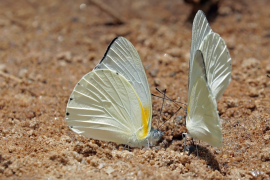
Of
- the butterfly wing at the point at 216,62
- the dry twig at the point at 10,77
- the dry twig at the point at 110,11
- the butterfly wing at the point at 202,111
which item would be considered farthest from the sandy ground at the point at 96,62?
the butterfly wing at the point at 216,62

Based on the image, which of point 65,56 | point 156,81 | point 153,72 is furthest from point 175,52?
point 65,56

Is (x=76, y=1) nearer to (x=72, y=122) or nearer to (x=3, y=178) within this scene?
(x=72, y=122)

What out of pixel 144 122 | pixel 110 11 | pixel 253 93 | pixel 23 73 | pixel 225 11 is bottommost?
pixel 144 122

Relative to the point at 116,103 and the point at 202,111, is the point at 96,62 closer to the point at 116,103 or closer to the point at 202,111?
the point at 116,103

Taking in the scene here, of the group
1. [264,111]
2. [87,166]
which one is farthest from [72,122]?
[264,111]

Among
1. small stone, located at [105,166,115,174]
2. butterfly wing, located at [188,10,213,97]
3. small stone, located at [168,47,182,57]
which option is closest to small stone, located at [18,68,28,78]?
small stone, located at [168,47,182,57]

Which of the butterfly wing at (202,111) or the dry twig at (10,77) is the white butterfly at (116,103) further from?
the dry twig at (10,77)
